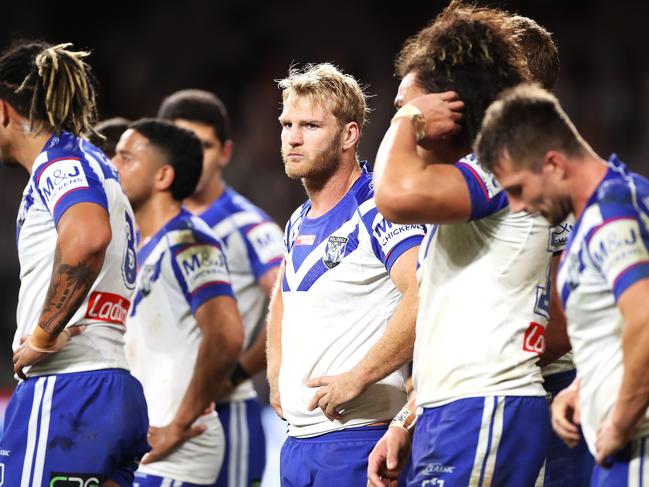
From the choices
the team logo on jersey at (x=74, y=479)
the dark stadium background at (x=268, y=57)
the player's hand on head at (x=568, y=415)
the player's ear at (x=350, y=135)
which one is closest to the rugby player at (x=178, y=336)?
the team logo on jersey at (x=74, y=479)

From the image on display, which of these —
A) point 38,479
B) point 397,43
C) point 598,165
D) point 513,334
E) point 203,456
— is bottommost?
point 203,456

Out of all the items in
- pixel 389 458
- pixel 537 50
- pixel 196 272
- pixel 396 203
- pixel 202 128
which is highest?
pixel 537 50

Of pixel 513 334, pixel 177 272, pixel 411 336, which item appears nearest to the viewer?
pixel 513 334

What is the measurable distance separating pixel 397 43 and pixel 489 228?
1308 centimetres

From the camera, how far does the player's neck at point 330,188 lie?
4477mm

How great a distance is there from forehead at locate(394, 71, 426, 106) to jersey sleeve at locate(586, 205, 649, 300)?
981 millimetres

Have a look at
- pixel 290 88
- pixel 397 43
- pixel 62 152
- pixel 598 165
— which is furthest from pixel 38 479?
pixel 397 43

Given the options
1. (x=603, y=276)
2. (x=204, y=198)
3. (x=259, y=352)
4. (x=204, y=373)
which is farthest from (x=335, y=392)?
(x=204, y=198)

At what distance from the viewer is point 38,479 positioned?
437 cm

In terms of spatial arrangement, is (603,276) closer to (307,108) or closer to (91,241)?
(307,108)

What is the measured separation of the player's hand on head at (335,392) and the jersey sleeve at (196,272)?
181 cm

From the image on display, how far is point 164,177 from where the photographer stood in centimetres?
597

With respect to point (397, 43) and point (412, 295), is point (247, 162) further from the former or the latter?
point (412, 295)

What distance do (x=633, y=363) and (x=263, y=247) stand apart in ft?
13.6
